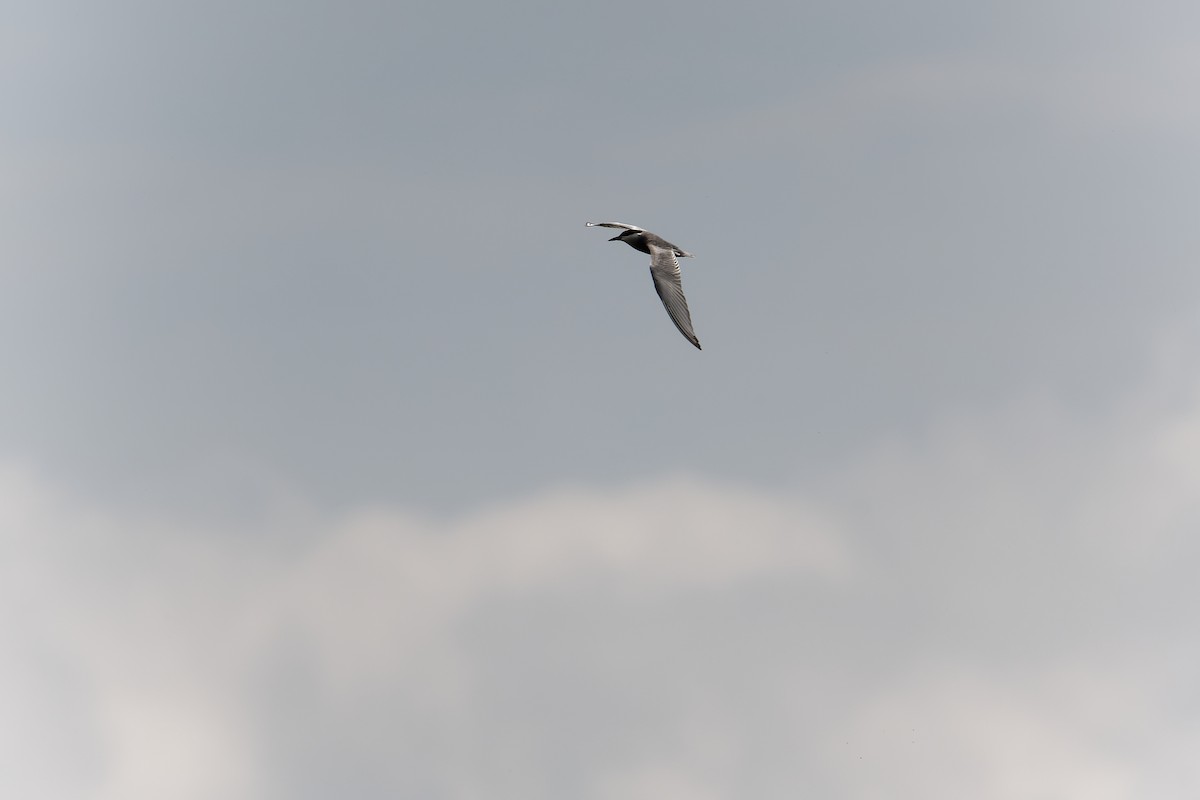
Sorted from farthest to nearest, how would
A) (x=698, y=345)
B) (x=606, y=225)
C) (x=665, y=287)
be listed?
(x=606, y=225)
(x=665, y=287)
(x=698, y=345)

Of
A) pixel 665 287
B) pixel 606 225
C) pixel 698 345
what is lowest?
pixel 698 345

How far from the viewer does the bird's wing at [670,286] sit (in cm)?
7606

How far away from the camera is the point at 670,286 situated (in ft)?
259

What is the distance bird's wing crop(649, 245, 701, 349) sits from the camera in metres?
76.1

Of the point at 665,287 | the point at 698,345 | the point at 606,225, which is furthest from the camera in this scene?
the point at 606,225

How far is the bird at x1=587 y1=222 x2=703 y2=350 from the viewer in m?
76.4

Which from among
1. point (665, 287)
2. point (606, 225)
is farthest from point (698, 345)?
point (606, 225)

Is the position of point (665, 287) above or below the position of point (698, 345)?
above

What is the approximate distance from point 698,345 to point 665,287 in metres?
8.66

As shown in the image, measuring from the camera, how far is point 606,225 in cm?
8644

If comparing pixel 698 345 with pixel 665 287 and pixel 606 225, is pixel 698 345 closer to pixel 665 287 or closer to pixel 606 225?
pixel 665 287

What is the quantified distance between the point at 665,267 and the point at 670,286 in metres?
1.70

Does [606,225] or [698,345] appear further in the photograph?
[606,225]

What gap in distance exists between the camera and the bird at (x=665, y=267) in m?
76.4
